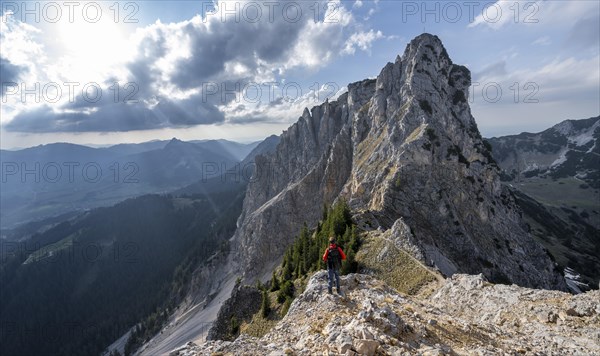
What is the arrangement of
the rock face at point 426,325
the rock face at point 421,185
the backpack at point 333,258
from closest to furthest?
the rock face at point 426,325 → the backpack at point 333,258 → the rock face at point 421,185

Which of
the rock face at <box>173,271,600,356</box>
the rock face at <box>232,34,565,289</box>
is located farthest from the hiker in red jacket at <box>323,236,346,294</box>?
the rock face at <box>232,34,565,289</box>

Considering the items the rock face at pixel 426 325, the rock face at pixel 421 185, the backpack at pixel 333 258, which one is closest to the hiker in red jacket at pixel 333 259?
the backpack at pixel 333 258

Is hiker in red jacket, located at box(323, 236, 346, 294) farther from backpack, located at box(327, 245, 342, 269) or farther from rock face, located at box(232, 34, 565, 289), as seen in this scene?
rock face, located at box(232, 34, 565, 289)

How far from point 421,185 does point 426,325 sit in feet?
218

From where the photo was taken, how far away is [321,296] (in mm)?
22781

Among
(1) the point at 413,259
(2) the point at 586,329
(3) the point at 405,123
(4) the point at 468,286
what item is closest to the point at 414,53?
(3) the point at 405,123

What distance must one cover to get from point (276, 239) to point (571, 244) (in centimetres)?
13515

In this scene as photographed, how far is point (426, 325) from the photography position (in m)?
17.3

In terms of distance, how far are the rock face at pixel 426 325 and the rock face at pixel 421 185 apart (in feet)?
51.8

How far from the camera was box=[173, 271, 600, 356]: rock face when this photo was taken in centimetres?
1430

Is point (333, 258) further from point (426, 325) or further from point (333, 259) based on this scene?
point (426, 325)

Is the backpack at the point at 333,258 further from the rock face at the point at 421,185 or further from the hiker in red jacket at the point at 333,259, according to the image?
the rock face at the point at 421,185

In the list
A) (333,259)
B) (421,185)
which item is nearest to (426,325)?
(333,259)

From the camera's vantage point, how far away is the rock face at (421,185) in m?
71.0
